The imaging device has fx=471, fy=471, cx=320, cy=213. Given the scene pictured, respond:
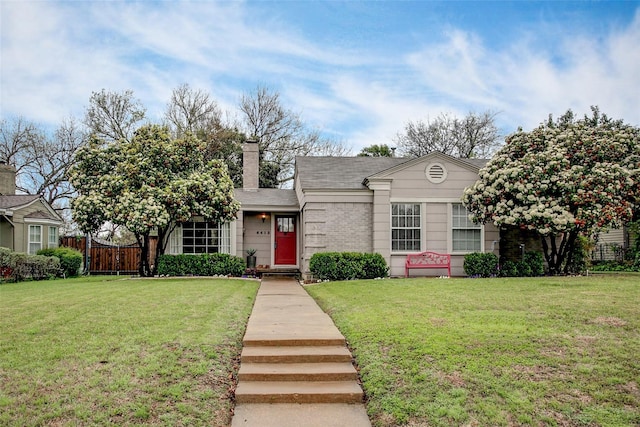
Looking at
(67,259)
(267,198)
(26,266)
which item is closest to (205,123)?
(67,259)

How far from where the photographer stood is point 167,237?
→ 17047mm

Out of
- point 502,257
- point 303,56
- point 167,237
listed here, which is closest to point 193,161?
point 167,237

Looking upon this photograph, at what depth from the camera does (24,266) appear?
1669 cm

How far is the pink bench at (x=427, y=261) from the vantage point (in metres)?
15.3

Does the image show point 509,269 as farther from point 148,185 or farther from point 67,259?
point 67,259

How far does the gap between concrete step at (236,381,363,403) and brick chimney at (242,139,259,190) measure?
14.7m

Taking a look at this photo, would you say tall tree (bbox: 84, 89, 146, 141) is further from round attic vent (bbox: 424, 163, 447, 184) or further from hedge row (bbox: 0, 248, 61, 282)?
round attic vent (bbox: 424, 163, 447, 184)

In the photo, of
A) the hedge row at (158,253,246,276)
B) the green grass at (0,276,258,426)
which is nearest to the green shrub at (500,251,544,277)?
the hedge row at (158,253,246,276)

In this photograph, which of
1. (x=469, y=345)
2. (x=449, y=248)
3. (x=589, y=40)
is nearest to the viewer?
(x=469, y=345)

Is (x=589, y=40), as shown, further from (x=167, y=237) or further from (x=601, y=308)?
(x=167, y=237)

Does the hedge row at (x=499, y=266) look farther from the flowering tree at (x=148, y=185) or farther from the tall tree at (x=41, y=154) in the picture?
the tall tree at (x=41, y=154)

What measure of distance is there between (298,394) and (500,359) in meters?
2.47

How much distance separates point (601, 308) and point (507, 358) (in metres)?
3.14

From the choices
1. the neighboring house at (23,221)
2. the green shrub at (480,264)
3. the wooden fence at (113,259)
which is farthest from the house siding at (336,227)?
the neighboring house at (23,221)
